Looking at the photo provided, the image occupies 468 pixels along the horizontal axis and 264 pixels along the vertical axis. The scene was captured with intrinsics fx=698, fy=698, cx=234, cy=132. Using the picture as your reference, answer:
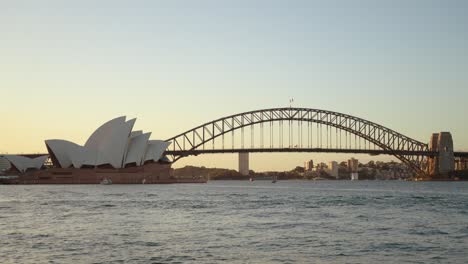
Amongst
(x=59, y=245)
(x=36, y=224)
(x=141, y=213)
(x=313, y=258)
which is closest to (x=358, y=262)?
(x=313, y=258)

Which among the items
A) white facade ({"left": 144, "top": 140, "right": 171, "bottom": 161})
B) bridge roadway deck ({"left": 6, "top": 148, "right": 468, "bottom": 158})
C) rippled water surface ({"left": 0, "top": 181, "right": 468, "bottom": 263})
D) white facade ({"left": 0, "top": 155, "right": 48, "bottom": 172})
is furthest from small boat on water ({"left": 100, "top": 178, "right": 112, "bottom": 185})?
rippled water surface ({"left": 0, "top": 181, "right": 468, "bottom": 263})

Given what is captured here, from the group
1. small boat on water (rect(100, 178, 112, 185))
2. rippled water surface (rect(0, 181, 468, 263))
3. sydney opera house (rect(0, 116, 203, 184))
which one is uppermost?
sydney opera house (rect(0, 116, 203, 184))

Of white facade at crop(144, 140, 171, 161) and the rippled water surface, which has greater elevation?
white facade at crop(144, 140, 171, 161)

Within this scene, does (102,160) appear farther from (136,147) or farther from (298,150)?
(298,150)

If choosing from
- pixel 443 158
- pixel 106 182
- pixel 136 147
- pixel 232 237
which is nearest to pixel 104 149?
pixel 106 182

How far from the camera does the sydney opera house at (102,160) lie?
100562mm

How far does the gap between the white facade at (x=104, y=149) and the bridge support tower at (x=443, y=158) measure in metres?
54.1

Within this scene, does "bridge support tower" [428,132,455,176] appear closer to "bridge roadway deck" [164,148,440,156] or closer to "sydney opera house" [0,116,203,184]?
"bridge roadway deck" [164,148,440,156]

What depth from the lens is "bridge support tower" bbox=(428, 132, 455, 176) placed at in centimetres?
12644

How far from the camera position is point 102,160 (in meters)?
102

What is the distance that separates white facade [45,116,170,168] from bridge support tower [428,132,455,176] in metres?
54.1

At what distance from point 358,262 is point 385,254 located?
1853 mm

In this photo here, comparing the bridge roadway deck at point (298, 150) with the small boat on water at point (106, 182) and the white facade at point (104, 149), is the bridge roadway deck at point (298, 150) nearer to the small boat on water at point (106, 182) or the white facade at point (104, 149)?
the white facade at point (104, 149)

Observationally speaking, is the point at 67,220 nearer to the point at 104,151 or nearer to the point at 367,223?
the point at 367,223
